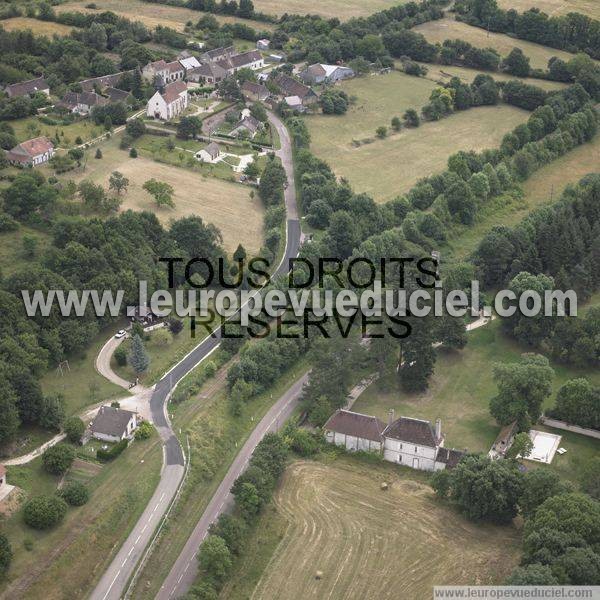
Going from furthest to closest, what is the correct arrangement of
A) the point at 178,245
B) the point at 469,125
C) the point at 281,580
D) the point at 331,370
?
1. the point at 469,125
2. the point at 178,245
3. the point at 331,370
4. the point at 281,580

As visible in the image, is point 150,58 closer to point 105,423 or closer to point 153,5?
point 153,5

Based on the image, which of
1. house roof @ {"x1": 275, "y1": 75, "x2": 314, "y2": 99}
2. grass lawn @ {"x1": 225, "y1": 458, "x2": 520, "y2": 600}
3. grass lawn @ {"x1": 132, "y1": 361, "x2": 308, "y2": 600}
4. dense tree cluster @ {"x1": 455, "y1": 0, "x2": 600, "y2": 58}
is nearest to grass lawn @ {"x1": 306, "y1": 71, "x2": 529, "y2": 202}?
house roof @ {"x1": 275, "y1": 75, "x2": 314, "y2": 99}

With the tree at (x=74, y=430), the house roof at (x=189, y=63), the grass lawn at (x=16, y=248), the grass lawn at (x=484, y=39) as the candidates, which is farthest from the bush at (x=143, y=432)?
the grass lawn at (x=484, y=39)

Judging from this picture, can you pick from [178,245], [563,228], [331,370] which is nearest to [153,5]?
[178,245]

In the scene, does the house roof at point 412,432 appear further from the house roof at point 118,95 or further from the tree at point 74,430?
the house roof at point 118,95

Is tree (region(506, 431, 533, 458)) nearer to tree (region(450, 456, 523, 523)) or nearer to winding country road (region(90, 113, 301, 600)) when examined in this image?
tree (region(450, 456, 523, 523))

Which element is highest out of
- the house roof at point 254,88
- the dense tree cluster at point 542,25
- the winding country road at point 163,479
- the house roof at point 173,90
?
the dense tree cluster at point 542,25
